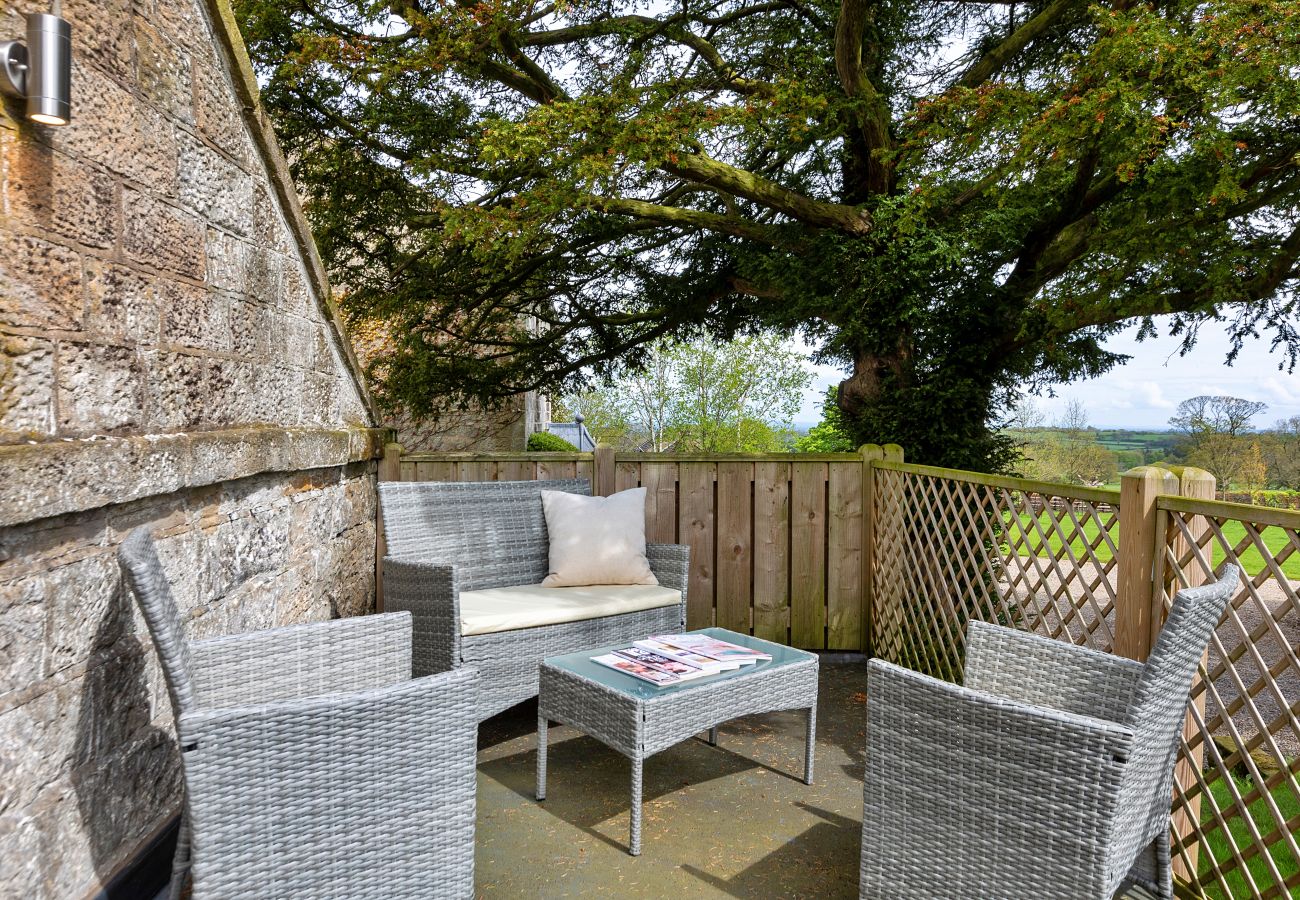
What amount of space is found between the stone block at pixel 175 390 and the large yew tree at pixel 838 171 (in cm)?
240

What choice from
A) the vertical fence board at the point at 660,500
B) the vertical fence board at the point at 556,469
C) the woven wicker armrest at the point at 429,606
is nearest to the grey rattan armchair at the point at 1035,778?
the woven wicker armrest at the point at 429,606

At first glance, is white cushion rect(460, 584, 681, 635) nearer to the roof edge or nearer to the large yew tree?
the roof edge

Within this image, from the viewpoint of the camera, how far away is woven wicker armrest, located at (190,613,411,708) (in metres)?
2.06

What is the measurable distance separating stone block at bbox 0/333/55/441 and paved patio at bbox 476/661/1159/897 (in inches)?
65.1

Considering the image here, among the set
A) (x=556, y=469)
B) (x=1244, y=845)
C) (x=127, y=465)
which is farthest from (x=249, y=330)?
(x=1244, y=845)

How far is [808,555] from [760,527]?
320 millimetres

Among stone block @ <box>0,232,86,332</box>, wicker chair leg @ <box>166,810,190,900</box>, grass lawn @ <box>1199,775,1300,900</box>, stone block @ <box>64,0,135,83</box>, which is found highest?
stone block @ <box>64,0,135,83</box>

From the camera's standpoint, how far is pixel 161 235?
85.9 inches

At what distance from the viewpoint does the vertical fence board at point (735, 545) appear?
4.65 metres

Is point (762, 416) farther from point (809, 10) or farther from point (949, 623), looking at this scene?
point (949, 623)

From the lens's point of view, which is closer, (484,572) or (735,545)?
(484,572)

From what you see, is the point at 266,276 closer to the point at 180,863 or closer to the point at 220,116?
the point at 220,116

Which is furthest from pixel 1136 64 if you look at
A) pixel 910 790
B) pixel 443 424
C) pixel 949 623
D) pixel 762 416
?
pixel 762 416

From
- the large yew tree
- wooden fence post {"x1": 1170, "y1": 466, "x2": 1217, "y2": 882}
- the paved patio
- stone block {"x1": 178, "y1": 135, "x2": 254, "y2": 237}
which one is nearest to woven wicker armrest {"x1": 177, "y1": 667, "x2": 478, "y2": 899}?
the paved patio
